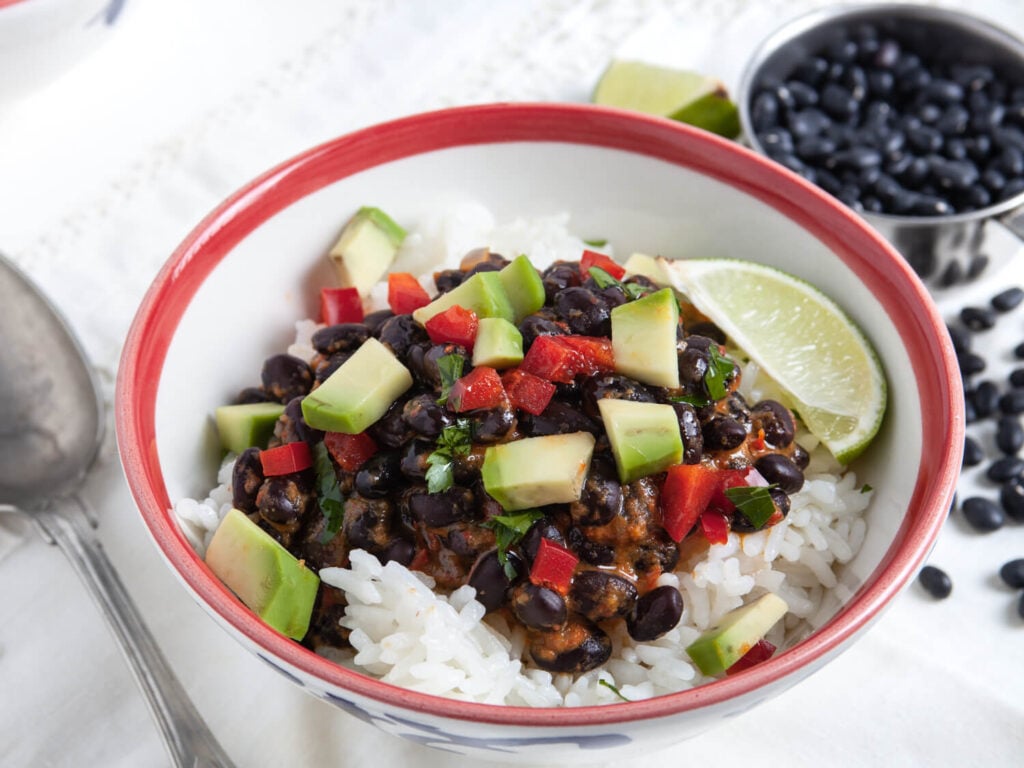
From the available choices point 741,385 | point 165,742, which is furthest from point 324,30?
point 165,742

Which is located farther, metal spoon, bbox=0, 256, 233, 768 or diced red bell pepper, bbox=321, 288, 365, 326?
diced red bell pepper, bbox=321, 288, 365, 326

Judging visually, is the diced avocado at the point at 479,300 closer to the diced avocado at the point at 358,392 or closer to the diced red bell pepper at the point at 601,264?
the diced avocado at the point at 358,392

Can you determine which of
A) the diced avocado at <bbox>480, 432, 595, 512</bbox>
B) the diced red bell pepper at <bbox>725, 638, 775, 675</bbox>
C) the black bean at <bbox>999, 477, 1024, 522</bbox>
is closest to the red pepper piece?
the diced avocado at <bbox>480, 432, 595, 512</bbox>

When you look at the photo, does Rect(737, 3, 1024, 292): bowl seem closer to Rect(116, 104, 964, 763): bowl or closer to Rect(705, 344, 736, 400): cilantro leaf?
Rect(116, 104, 964, 763): bowl

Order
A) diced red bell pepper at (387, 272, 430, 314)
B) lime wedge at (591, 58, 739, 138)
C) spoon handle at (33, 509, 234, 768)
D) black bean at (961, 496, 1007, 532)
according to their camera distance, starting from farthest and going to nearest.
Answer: lime wedge at (591, 58, 739, 138) < black bean at (961, 496, 1007, 532) < diced red bell pepper at (387, 272, 430, 314) < spoon handle at (33, 509, 234, 768)

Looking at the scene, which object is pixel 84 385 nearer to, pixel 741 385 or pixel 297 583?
pixel 297 583

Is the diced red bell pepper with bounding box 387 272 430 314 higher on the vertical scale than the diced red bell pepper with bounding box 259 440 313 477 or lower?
higher
